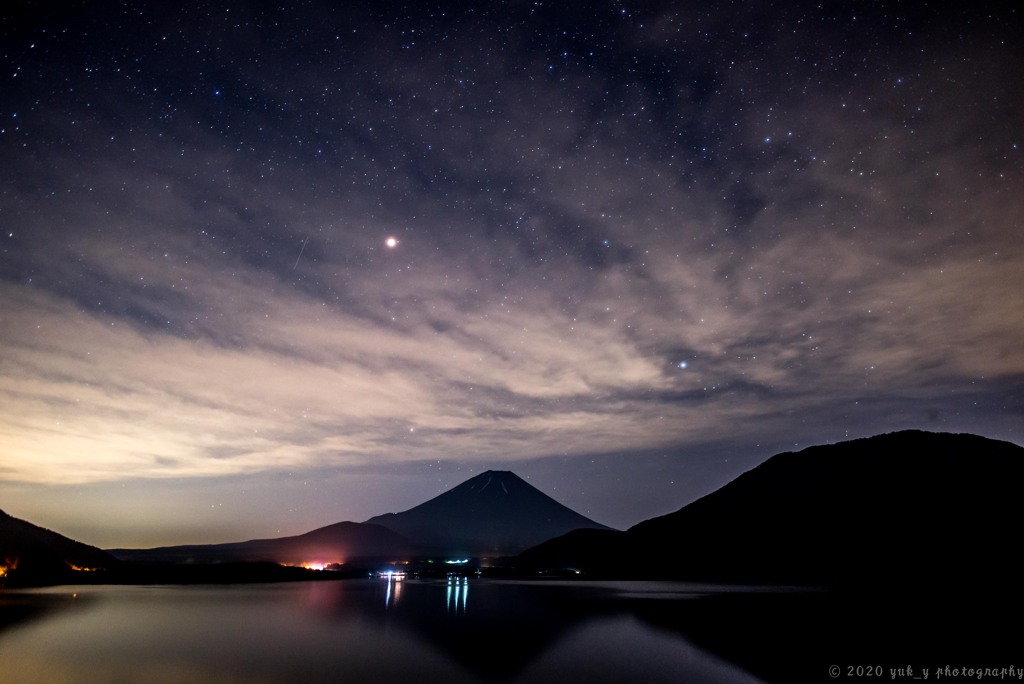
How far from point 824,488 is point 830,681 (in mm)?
202468

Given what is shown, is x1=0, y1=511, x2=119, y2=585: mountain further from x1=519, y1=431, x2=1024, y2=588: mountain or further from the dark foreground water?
x1=519, y1=431, x2=1024, y2=588: mountain

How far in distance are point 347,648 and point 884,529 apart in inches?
6442

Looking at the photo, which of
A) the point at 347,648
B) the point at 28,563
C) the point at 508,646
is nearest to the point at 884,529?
the point at 508,646

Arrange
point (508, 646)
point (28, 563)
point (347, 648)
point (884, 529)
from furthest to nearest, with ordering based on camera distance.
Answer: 1. point (884, 529)
2. point (28, 563)
3. point (508, 646)
4. point (347, 648)

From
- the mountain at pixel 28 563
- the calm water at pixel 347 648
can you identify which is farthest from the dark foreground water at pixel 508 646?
the mountain at pixel 28 563

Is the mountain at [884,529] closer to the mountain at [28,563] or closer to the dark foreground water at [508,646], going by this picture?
the dark foreground water at [508,646]

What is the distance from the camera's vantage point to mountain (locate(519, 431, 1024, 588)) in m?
120

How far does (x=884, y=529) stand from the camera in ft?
488

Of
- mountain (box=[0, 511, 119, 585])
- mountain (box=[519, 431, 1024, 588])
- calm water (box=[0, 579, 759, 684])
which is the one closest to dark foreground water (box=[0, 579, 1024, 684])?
calm water (box=[0, 579, 759, 684])

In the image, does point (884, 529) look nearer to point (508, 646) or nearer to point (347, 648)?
point (508, 646)

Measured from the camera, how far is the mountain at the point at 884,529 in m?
120

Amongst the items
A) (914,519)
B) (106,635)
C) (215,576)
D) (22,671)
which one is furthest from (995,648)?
(914,519)

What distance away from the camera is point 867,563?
130m

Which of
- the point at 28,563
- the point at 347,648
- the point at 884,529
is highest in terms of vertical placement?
the point at 884,529
